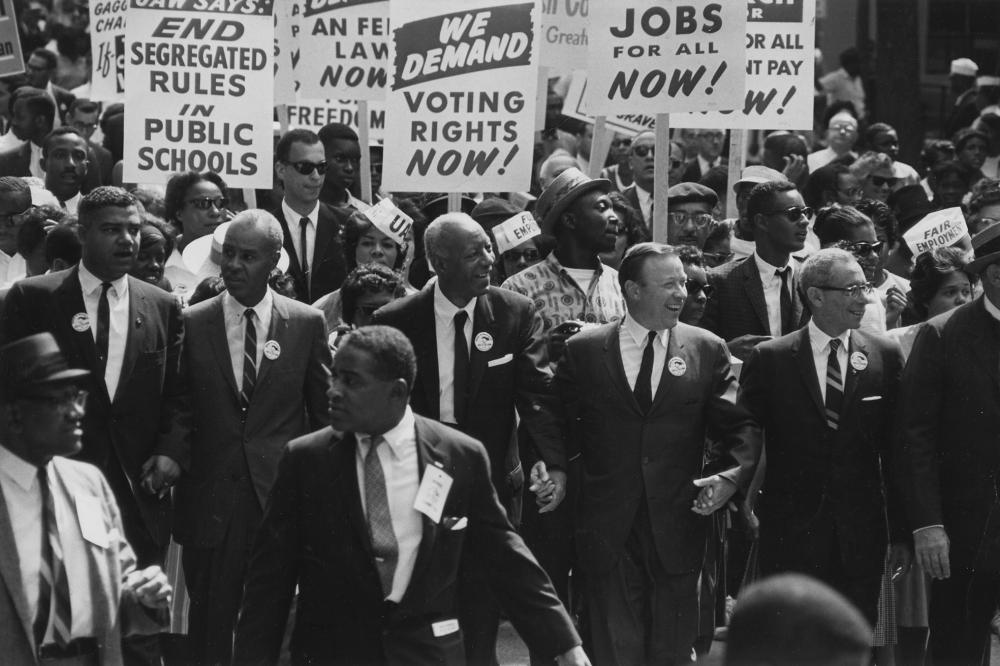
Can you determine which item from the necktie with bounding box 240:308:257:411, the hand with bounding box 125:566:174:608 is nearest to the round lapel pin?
the necktie with bounding box 240:308:257:411

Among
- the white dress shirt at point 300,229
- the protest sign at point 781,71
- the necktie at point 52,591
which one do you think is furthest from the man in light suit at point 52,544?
the protest sign at point 781,71

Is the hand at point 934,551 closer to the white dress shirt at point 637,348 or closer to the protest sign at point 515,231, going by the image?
the white dress shirt at point 637,348

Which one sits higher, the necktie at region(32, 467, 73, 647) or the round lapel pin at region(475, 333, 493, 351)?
the round lapel pin at region(475, 333, 493, 351)

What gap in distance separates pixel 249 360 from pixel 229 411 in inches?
9.6

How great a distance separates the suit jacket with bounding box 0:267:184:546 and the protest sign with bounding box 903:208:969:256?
5.22 m

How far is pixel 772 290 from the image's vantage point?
9961 mm

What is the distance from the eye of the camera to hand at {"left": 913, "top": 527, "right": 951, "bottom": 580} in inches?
321

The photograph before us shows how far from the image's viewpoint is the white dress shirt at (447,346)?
28.6 feet

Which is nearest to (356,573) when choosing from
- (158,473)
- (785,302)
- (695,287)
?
(158,473)

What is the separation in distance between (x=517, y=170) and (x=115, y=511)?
5.35 m

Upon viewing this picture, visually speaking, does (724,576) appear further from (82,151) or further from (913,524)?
(82,151)

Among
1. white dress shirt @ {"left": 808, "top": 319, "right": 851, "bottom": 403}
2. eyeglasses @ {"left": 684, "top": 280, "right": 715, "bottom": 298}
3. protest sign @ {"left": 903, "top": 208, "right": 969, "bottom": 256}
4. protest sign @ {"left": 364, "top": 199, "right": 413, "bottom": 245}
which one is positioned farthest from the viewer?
protest sign @ {"left": 903, "top": 208, "right": 969, "bottom": 256}

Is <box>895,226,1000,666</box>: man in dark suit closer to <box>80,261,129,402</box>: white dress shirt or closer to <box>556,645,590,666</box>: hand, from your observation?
<box>556,645,590,666</box>: hand

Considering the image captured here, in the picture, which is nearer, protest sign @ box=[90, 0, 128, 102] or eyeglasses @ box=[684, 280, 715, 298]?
eyeglasses @ box=[684, 280, 715, 298]
